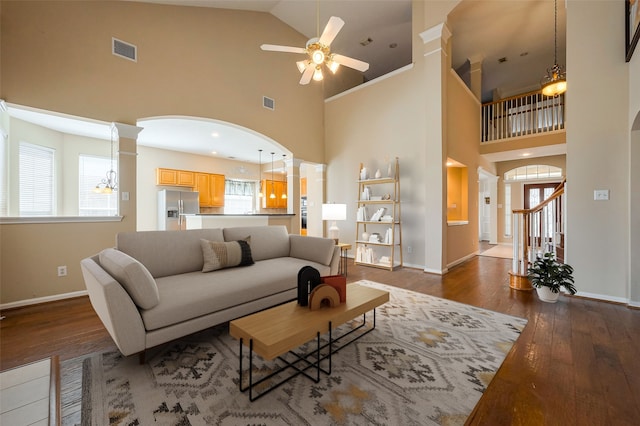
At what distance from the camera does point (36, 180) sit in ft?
16.6

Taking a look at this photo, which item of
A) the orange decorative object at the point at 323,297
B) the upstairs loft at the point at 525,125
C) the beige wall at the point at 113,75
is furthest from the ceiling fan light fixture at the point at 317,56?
the upstairs loft at the point at 525,125

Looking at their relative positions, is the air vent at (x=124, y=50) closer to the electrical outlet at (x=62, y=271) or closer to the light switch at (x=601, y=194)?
the electrical outlet at (x=62, y=271)

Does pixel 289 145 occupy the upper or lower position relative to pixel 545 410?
upper

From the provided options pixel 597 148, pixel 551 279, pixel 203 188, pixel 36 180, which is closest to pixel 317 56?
pixel 597 148

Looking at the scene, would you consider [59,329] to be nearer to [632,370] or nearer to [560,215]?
[632,370]

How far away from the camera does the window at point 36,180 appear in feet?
15.8

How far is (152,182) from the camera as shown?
705 centimetres

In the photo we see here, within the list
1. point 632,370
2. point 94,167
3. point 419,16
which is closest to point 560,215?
point 632,370

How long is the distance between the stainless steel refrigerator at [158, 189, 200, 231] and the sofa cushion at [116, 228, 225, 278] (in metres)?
4.24

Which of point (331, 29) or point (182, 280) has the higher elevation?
point (331, 29)

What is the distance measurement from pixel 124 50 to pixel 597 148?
6102mm

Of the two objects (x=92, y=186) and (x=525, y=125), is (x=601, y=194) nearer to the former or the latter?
(x=525, y=125)

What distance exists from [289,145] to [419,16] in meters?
3.28

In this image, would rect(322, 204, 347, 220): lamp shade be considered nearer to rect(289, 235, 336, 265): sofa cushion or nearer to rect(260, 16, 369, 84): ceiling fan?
rect(289, 235, 336, 265): sofa cushion
